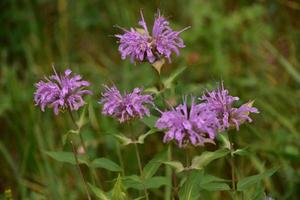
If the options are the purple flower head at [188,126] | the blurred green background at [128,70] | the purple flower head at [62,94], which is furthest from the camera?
the blurred green background at [128,70]

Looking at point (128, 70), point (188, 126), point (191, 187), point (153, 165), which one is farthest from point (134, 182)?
point (128, 70)

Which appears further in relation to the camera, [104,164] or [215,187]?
[104,164]

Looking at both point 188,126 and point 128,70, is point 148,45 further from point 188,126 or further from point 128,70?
point 128,70

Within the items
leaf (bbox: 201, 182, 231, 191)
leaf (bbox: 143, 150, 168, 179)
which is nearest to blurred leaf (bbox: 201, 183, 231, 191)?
leaf (bbox: 201, 182, 231, 191)

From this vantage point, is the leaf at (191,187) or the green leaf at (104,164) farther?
the green leaf at (104,164)

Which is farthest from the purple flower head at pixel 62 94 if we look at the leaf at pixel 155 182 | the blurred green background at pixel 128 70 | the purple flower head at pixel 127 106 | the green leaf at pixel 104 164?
the blurred green background at pixel 128 70

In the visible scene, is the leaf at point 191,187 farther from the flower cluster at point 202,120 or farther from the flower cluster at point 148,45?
the flower cluster at point 148,45

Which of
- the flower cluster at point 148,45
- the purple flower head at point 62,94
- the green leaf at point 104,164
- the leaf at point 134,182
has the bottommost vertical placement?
the leaf at point 134,182
